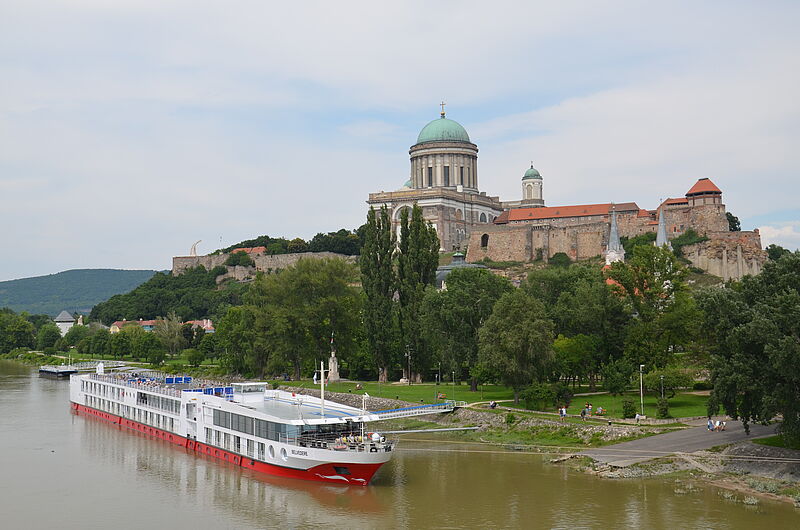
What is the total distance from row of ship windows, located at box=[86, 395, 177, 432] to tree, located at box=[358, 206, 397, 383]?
15904 millimetres

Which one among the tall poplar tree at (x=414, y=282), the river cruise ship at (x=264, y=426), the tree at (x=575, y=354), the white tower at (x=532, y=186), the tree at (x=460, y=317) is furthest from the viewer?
the white tower at (x=532, y=186)

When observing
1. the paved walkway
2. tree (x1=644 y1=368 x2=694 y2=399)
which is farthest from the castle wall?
the paved walkway

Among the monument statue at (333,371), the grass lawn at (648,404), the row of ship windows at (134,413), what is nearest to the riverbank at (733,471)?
the grass lawn at (648,404)

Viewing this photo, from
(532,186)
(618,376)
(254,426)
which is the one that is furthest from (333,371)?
(532,186)

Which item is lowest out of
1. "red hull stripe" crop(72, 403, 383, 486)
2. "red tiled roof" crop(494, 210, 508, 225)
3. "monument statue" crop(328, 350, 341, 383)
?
"red hull stripe" crop(72, 403, 383, 486)

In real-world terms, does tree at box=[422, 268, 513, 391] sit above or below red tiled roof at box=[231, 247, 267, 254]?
below

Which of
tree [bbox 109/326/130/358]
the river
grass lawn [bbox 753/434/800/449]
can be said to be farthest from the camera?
tree [bbox 109/326/130/358]

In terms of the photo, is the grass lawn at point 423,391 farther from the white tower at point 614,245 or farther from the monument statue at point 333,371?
the white tower at point 614,245

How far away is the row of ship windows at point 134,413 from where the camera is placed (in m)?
47.1

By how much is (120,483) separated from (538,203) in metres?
121

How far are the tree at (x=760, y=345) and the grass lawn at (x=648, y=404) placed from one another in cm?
700

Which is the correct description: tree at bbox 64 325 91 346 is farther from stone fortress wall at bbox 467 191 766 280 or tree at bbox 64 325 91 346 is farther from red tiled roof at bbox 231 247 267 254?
stone fortress wall at bbox 467 191 766 280

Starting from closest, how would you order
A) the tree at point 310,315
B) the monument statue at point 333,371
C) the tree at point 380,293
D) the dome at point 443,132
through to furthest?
the tree at point 380,293
the monument statue at point 333,371
the tree at point 310,315
the dome at point 443,132

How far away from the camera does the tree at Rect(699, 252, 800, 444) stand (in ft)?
97.2
